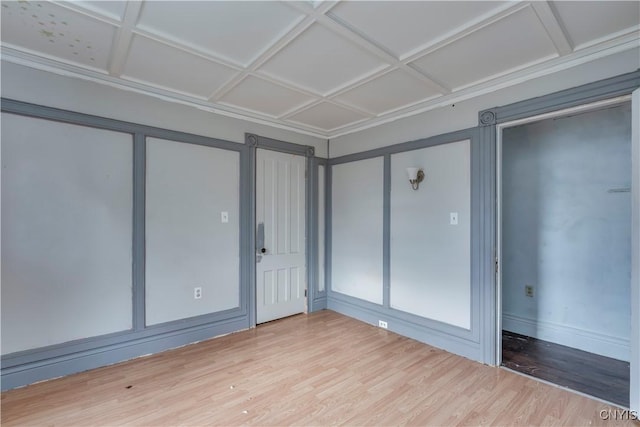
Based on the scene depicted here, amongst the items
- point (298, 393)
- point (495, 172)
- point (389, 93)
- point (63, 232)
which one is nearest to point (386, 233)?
point (495, 172)

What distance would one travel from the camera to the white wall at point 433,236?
293 cm

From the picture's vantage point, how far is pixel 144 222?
9.37 feet

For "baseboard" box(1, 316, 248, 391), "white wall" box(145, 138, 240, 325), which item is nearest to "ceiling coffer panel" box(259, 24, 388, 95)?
"white wall" box(145, 138, 240, 325)

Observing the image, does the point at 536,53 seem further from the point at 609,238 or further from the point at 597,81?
the point at 609,238

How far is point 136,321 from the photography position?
2814mm

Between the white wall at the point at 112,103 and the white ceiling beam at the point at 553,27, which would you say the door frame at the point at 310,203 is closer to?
the white wall at the point at 112,103

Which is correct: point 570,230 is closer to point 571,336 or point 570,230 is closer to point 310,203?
point 571,336

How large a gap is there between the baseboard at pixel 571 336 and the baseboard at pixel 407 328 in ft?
3.55

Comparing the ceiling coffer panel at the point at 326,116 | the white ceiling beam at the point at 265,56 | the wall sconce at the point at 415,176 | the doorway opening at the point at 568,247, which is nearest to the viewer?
the white ceiling beam at the point at 265,56

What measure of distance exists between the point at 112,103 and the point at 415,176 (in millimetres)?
2949

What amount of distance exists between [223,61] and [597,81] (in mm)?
2755

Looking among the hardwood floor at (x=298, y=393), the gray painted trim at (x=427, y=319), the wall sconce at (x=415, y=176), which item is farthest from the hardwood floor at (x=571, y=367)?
the wall sconce at (x=415, y=176)

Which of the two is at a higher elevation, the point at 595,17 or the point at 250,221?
the point at 595,17

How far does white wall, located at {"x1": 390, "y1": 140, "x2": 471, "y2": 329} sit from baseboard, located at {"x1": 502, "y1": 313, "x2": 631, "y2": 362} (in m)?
1.10
